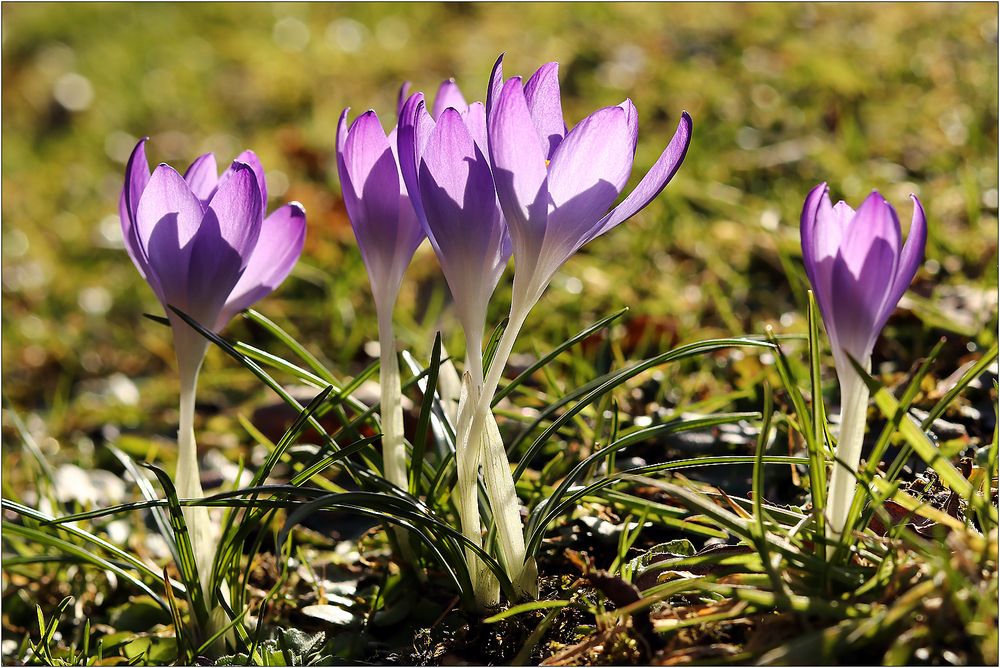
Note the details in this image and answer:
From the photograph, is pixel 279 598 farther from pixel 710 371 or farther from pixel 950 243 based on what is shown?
pixel 950 243

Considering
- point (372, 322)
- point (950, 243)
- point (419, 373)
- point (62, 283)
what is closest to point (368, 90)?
point (62, 283)

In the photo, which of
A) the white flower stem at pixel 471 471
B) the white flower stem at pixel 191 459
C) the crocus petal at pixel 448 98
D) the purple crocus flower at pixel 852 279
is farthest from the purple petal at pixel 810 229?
the white flower stem at pixel 191 459

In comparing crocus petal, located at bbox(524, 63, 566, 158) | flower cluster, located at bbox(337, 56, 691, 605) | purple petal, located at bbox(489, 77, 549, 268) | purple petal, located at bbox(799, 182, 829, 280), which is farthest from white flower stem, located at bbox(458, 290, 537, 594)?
purple petal, located at bbox(799, 182, 829, 280)

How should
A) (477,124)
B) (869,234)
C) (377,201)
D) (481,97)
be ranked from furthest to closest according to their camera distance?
(481,97), (377,201), (477,124), (869,234)

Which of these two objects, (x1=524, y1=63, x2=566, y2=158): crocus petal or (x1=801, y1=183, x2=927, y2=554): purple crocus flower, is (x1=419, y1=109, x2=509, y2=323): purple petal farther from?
(x1=801, y1=183, x2=927, y2=554): purple crocus flower

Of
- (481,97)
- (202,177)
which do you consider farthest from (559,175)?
(481,97)

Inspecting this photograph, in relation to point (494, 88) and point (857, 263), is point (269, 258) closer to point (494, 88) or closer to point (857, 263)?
point (494, 88)

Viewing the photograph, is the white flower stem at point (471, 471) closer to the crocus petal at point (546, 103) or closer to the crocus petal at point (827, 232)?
the crocus petal at point (546, 103)
